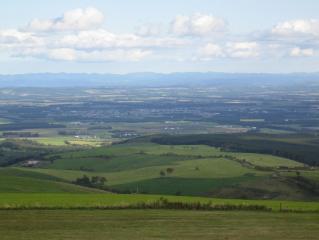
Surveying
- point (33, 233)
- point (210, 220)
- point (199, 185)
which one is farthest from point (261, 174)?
point (33, 233)

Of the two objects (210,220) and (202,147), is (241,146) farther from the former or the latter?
(210,220)

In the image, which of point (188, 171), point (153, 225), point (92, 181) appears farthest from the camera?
point (188, 171)

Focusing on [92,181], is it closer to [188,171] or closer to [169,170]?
[169,170]

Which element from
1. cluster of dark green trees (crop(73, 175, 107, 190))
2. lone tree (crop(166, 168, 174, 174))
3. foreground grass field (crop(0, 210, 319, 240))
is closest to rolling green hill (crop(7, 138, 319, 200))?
lone tree (crop(166, 168, 174, 174))

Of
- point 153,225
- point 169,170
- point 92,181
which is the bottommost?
point 92,181

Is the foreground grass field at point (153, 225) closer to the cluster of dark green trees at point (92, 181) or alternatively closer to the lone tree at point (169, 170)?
the cluster of dark green trees at point (92, 181)

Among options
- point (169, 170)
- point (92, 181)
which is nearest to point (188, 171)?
point (169, 170)

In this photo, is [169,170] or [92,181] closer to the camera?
[92,181]

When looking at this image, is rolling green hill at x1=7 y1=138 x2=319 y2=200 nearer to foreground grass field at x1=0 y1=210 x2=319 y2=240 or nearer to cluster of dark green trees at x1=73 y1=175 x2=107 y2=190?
cluster of dark green trees at x1=73 y1=175 x2=107 y2=190
